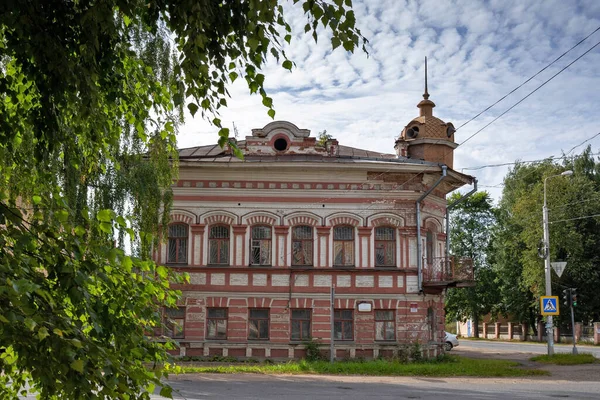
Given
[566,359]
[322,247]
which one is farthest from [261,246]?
[566,359]

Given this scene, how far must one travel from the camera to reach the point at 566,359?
26906mm

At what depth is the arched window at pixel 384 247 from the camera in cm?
2505

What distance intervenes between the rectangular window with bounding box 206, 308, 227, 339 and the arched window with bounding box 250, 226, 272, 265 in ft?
7.45

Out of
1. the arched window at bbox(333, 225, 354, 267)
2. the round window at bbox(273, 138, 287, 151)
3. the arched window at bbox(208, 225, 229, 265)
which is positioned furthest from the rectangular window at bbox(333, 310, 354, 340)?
the round window at bbox(273, 138, 287, 151)

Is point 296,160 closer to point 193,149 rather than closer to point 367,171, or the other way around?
point 367,171

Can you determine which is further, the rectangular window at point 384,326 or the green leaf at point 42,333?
the rectangular window at point 384,326

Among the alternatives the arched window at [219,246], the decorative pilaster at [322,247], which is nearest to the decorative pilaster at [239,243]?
the arched window at [219,246]

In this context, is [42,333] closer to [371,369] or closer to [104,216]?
[104,216]

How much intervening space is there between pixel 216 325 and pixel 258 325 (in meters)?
1.52

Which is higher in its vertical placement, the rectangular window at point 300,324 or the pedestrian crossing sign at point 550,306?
the pedestrian crossing sign at point 550,306

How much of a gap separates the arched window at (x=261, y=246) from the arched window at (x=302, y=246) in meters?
0.91

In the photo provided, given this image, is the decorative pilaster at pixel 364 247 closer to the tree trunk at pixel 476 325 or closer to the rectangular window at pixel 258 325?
the rectangular window at pixel 258 325

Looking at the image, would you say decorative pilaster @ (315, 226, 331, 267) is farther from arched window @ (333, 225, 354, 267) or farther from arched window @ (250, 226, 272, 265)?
arched window @ (250, 226, 272, 265)

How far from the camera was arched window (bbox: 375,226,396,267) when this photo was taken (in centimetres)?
2505
